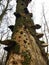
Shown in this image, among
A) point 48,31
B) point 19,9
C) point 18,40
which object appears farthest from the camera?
point 48,31

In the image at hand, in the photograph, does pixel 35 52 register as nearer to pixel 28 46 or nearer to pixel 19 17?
pixel 28 46

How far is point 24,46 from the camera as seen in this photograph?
3.59m

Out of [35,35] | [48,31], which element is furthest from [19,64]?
[48,31]

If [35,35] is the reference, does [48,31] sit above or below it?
below

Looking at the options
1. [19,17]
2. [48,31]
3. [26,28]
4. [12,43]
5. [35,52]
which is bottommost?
[48,31]

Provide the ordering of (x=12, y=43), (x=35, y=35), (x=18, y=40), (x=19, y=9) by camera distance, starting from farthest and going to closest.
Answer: (x=19, y=9), (x=35, y=35), (x=18, y=40), (x=12, y=43)

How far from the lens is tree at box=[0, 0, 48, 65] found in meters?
3.31

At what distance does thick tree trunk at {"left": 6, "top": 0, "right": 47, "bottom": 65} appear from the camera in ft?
10.8

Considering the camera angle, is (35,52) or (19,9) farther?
(19,9)

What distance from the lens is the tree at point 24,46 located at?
10.8 feet

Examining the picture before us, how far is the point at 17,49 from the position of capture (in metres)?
3.48

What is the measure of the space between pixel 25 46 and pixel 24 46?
1.0 inches

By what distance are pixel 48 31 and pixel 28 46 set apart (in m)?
15.0

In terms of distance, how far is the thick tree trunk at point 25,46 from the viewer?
10.8ft
